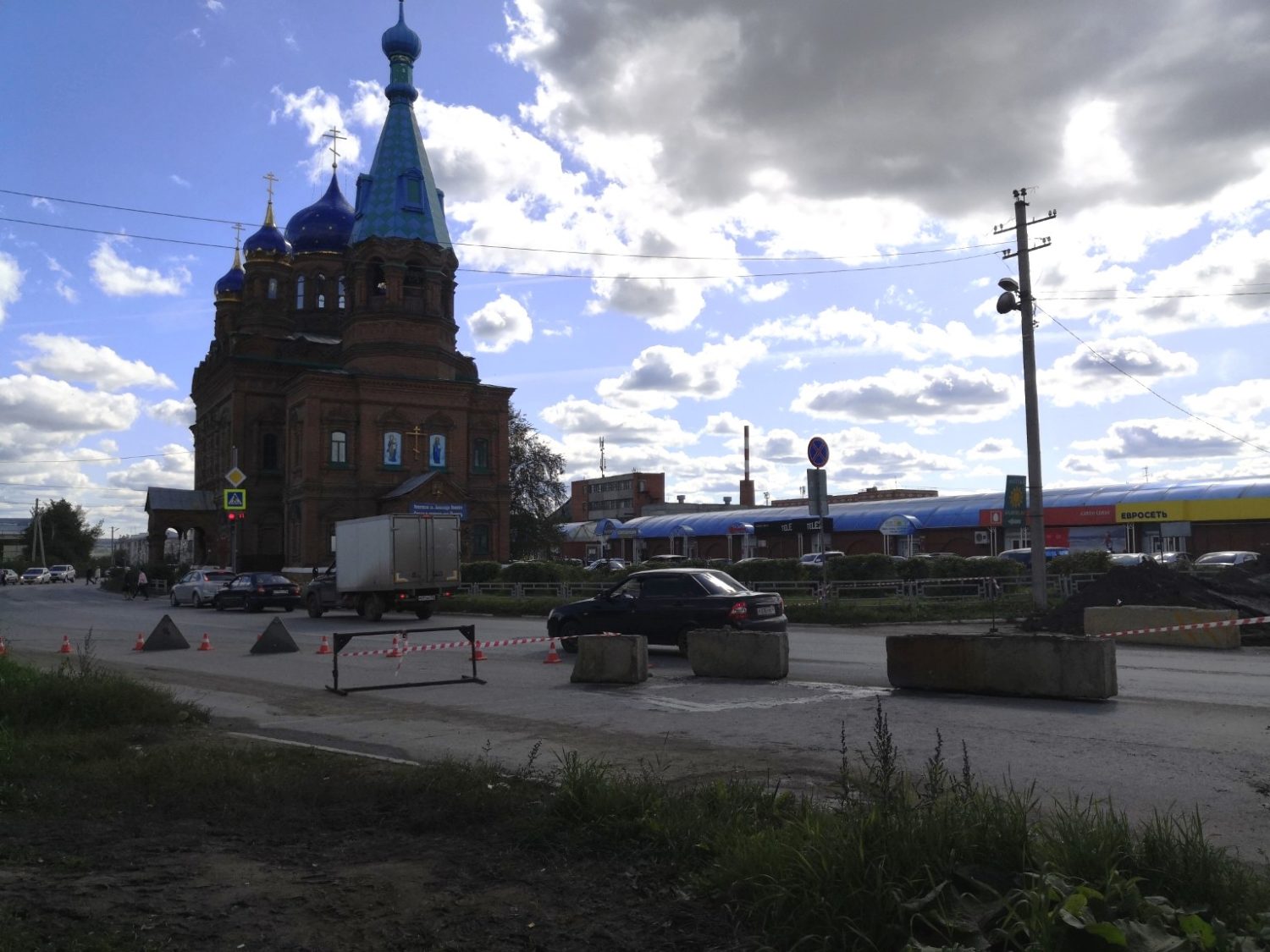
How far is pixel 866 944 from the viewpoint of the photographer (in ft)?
11.9

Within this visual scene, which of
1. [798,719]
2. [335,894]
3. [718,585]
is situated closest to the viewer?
[335,894]

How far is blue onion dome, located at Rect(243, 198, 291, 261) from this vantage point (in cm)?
6088

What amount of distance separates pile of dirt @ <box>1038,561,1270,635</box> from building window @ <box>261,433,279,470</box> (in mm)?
44640

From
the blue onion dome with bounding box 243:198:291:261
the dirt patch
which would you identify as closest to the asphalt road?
the dirt patch

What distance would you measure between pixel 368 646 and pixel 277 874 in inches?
617

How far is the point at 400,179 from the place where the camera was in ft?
166

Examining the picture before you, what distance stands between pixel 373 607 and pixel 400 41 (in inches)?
1397

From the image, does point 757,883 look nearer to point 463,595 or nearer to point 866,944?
point 866,944

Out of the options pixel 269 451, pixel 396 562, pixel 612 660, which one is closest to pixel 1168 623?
pixel 612 660

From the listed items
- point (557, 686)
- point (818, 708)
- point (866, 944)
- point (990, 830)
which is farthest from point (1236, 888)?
point (557, 686)

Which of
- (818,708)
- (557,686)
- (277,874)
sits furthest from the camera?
(557,686)

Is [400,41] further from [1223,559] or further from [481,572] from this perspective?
[1223,559]

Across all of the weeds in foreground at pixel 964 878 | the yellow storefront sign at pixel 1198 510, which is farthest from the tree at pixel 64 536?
the weeds in foreground at pixel 964 878

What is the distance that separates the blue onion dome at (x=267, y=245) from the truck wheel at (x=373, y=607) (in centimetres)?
3917
